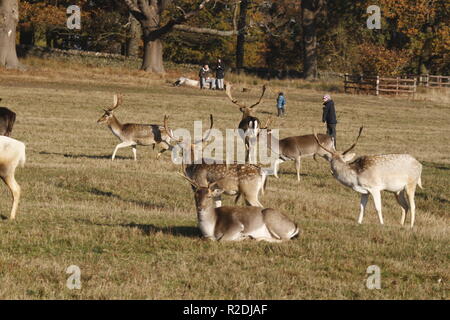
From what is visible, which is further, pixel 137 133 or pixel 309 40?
pixel 309 40

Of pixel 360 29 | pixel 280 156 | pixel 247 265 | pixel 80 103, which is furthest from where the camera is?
pixel 360 29

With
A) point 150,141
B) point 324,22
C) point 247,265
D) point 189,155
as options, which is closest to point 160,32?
point 324,22

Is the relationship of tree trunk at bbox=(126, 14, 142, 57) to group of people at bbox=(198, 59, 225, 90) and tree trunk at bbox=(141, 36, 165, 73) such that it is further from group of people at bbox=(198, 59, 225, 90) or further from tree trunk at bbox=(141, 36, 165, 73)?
group of people at bbox=(198, 59, 225, 90)

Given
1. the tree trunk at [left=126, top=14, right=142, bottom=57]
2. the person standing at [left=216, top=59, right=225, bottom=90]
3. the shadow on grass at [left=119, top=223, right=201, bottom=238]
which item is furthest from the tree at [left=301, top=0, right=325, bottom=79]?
the shadow on grass at [left=119, top=223, right=201, bottom=238]

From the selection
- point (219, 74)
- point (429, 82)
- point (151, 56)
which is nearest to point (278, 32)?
point (429, 82)

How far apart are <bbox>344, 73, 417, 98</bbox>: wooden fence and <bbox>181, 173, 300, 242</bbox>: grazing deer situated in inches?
1636

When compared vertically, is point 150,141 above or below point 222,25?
below

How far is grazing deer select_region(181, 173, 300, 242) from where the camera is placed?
10195mm

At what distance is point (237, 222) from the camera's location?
10.3 m

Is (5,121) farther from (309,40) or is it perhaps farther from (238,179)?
(309,40)

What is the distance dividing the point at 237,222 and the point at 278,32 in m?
59.8

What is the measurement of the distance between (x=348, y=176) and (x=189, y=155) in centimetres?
276

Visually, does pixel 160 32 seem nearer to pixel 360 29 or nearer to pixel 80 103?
pixel 80 103

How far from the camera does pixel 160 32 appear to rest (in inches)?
2037
